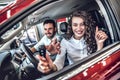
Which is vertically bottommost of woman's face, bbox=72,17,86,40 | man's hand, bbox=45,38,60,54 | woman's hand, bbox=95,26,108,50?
woman's hand, bbox=95,26,108,50

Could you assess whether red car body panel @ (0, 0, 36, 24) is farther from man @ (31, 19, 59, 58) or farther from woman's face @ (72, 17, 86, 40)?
woman's face @ (72, 17, 86, 40)

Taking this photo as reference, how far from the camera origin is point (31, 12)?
2002mm

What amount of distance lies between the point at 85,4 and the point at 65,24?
0.25 m

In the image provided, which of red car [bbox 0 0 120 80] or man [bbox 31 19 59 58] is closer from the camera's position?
red car [bbox 0 0 120 80]

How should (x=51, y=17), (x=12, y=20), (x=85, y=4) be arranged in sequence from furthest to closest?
(x=85, y=4) < (x=51, y=17) < (x=12, y=20)

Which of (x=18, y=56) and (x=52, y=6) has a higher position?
(x=52, y=6)

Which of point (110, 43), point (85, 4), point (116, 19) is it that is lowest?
point (110, 43)

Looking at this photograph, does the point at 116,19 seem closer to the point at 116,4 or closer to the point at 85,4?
the point at 116,4

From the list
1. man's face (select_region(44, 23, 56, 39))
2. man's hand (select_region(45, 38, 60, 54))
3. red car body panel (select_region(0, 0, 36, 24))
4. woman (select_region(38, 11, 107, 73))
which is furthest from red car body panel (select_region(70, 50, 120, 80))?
red car body panel (select_region(0, 0, 36, 24))

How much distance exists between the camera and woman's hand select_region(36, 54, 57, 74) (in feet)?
6.78

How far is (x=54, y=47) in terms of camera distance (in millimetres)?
2150

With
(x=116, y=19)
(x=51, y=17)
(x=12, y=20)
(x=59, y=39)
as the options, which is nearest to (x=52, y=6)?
(x=51, y=17)

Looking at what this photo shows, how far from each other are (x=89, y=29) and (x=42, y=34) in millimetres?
403

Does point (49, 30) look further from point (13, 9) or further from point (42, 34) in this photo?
point (13, 9)
